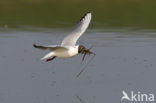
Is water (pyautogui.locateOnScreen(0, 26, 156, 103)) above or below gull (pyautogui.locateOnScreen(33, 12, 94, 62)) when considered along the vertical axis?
below

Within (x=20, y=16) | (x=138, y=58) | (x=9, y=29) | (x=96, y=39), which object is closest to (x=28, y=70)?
(x=138, y=58)

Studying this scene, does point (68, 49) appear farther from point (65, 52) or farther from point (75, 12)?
point (75, 12)

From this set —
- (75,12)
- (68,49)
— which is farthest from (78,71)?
(75,12)

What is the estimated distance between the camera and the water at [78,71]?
12.0 meters

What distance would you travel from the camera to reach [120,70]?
13.8 metres

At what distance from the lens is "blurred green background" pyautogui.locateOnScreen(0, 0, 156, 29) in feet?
66.3

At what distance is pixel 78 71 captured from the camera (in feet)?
44.8

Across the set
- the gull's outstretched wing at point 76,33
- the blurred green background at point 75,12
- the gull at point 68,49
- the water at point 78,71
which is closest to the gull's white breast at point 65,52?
the gull at point 68,49

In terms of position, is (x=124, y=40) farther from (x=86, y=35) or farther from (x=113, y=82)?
(x=113, y=82)

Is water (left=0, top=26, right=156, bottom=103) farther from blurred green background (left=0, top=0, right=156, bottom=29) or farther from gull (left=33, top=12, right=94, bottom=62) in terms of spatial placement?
blurred green background (left=0, top=0, right=156, bottom=29)

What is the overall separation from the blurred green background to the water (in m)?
2.13

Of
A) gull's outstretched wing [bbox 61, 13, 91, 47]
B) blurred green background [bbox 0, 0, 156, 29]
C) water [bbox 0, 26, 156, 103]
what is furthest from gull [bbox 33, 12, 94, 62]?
blurred green background [bbox 0, 0, 156, 29]

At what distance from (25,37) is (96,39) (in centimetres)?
170

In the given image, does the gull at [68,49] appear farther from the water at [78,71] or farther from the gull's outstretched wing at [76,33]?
the water at [78,71]
